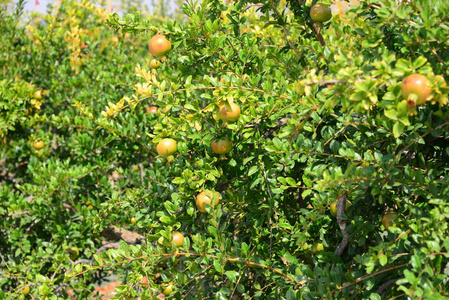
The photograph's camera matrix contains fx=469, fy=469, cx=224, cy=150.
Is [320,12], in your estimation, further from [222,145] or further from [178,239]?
[178,239]

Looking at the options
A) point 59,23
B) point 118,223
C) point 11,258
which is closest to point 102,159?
point 118,223

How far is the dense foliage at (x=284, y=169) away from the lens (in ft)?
4.21

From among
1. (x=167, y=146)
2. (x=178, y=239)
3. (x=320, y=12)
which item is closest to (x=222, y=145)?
(x=167, y=146)

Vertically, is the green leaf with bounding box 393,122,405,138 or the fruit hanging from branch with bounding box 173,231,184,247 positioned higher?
the green leaf with bounding box 393,122,405,138

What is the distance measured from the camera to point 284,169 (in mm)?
1929

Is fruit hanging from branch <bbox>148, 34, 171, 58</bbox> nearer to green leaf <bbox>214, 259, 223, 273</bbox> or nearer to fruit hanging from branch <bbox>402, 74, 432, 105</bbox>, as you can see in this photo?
green leaf <bbox>214, 259, 223, 273</bbox>

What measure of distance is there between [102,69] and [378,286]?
3159 millimetres

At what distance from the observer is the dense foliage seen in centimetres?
128

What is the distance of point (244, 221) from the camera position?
81.9 inches

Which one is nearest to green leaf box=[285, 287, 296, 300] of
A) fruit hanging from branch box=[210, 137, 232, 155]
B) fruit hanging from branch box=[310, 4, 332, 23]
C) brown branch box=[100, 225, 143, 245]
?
fruit hanging from branch box=[210, 137, 232, 155]

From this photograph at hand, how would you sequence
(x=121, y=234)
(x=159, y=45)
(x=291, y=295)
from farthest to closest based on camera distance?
(x=121, y=234) → (x=159, y=45) → (x=291, y=295)

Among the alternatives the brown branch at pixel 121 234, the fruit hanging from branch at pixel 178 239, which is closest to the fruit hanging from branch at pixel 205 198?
the fruit hanging from branch at pixel 178 239

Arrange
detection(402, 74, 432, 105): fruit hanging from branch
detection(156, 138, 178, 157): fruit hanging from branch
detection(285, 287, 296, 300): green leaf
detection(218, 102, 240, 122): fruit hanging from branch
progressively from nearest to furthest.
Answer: detection(402, 74, 432, 105): fruit hanging from branch < detection(285, 287, 296, 300): green leaf < detection(218, 102, 240, 122): fruit hanging from branch < detection(156, 138, 178, 157): fruit hanging from branch

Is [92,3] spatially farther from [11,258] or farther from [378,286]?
[378,286]
